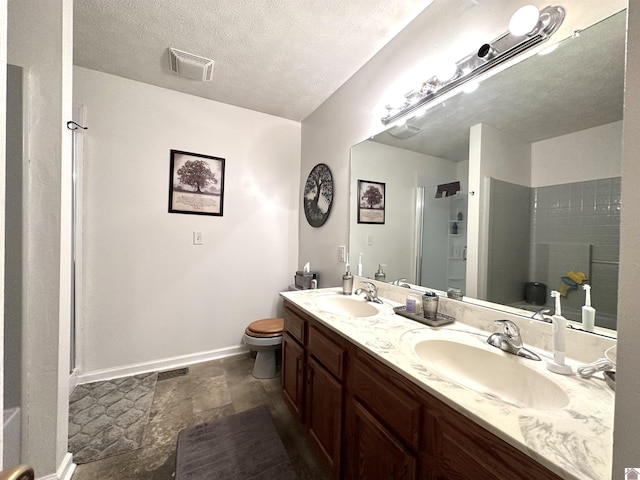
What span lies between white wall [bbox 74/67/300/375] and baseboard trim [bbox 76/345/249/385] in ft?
0.07

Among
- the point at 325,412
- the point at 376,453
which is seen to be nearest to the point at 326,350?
the point at 325,412

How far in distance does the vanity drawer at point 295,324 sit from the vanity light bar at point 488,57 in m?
1.42

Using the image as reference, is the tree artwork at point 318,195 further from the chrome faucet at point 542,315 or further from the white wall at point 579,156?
the chrome faucet at point 542,315

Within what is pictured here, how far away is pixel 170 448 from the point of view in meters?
1.38

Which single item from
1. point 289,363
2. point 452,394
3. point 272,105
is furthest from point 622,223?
point 272,105

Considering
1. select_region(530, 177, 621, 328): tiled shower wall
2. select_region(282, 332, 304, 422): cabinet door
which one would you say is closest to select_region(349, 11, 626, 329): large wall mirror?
select_region(530, 177, 621, 328): tiled shower wall

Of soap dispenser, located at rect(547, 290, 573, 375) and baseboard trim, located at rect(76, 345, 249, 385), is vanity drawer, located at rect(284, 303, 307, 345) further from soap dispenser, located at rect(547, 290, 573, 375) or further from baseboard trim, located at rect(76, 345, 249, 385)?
baseboard trim, located at rect(76, 345, 249, 385)

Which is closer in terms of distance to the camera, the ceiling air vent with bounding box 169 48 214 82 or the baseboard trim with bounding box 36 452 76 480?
the baseboard trim with bounding box 36 452 76 480

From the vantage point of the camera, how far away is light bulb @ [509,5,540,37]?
896 millimetres

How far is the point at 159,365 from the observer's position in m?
2.16

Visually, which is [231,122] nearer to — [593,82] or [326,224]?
[326,224]

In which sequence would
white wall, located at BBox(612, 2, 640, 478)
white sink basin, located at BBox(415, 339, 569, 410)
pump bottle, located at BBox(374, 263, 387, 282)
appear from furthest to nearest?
pump bottle, located at BBox(374, 263, 387, 282)
white sink basin, located at BBox(415, 339, 569, 410)
white wall, located at BBox(612, 2, 640, 478)

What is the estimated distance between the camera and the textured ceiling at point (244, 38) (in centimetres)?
140

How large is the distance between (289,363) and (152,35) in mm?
2335
